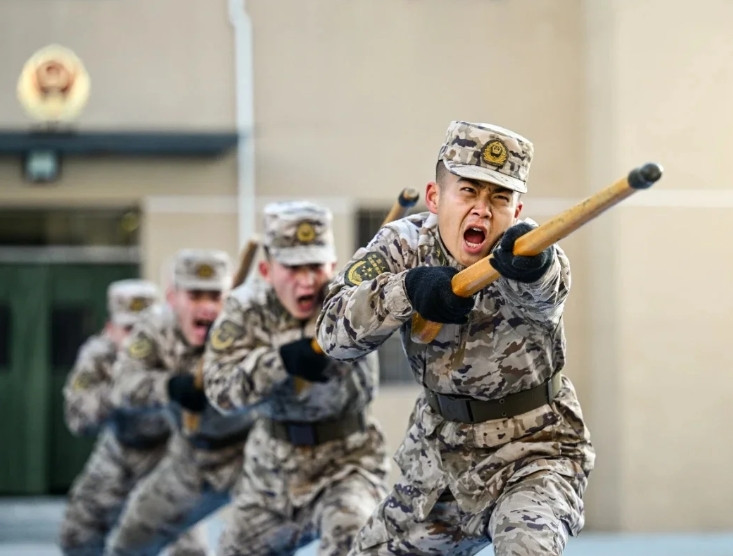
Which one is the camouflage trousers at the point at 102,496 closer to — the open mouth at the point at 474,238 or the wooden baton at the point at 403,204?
the wooden baton at the point at 403,204

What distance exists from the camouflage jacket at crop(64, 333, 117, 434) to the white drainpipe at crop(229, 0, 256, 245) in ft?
9.27

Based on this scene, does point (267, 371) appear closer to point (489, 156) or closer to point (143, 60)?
point (489, 156)

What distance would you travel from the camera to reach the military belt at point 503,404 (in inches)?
207

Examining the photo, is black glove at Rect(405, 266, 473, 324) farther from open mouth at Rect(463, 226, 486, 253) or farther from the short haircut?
the short haircut

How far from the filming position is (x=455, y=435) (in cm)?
533

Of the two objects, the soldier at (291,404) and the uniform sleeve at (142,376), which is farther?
the uniform sleeve at (142,376)

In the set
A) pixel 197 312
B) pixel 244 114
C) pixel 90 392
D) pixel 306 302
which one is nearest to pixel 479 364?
pixel 306 302

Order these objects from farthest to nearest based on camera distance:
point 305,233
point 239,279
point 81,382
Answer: point 81,382 → point 239,279 → point 305,233

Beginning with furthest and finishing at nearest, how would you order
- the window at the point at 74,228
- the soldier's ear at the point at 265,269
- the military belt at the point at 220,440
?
the window at the point at 74,228 → the military belt at the point at 220,440 → the soldier's ear at the point at 265,269

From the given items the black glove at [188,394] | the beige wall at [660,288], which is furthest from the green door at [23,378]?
the black glove at [188,394]

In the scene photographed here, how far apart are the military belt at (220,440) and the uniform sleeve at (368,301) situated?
3622 mm

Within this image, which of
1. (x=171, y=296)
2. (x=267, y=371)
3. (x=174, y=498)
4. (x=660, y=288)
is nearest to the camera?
(x=267, y=371)

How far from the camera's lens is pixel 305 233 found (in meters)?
7.22

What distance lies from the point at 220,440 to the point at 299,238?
2.10 m
